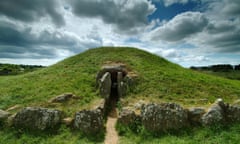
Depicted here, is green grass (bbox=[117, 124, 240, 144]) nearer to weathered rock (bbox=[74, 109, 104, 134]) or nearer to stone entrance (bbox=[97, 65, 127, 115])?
weathered rock (bbox=[74, 109, 104, 134])

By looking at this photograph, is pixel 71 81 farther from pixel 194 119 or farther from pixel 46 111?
pixel 194 119

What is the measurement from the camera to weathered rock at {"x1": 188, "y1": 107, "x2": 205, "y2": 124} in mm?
9422

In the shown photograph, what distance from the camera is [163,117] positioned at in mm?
9258

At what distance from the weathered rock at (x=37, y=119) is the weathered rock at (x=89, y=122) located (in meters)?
1.44

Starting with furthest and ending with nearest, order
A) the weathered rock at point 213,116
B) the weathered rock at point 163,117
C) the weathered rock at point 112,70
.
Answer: the weathered rock at point 112,70 → the weathered rock at point 163,117 → the weathered rock at point 213,116

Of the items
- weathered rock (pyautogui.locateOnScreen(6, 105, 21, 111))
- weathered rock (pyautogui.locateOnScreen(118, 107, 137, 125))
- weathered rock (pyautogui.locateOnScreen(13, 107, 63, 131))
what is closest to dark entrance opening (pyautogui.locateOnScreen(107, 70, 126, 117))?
weathered rock (pyautogui.locateOnScreen(118, 107, 137, 125))

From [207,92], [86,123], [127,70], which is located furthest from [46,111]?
[207,92]

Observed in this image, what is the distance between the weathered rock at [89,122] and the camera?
9266mm

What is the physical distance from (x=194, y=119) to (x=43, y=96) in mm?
11555

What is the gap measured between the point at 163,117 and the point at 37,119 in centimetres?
791

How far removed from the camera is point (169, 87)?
13977 millimetres

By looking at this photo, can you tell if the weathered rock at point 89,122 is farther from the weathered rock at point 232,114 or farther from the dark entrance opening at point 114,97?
the weathered rock at point 232,114

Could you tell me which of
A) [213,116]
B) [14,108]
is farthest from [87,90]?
[213,116]

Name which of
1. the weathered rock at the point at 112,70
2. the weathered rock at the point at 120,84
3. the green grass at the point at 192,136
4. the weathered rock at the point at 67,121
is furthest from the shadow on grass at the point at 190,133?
the weathered rock at the point at 112,70
